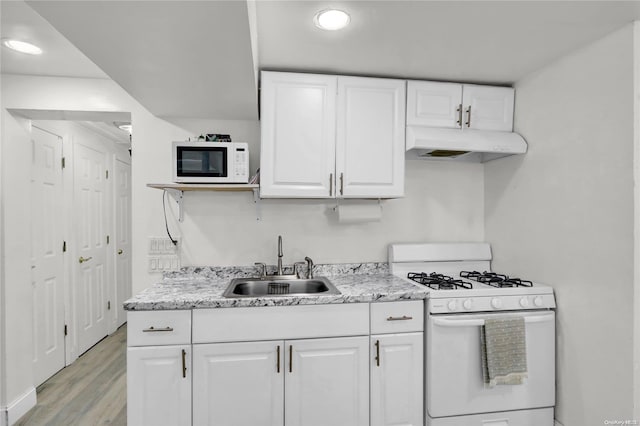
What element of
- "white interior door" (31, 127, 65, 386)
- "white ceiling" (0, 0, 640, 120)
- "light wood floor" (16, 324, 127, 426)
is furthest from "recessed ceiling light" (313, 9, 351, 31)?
"light wood floor" (16, 324, 127, 426)

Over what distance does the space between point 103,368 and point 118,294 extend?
117 centimetres

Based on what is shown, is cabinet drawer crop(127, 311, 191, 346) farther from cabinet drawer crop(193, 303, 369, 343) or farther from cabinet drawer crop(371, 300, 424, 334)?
cabinet drawer crop(371, 300, 424, 334)

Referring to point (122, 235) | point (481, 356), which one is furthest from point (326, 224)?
point (122, 235)

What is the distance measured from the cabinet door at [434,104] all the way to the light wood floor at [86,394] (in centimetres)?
280

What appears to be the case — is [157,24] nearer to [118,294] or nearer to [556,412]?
[556,412]

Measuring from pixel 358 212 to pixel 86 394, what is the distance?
2.46 m

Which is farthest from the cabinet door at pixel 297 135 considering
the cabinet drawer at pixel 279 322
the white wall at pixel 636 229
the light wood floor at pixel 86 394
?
the light wood floor at pixel 86 394

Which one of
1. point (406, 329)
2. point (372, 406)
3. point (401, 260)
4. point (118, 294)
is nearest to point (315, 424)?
point (372, 406)

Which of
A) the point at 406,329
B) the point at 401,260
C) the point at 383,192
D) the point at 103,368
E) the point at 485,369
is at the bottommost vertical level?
the point at 103,368

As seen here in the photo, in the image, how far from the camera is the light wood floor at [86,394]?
2244 millimetres

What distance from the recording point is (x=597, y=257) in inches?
68.1

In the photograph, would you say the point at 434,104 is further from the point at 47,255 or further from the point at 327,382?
the point at 47,255

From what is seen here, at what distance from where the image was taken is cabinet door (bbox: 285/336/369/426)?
181cm

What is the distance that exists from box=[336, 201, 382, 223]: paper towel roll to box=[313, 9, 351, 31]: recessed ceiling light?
112 centimetres
